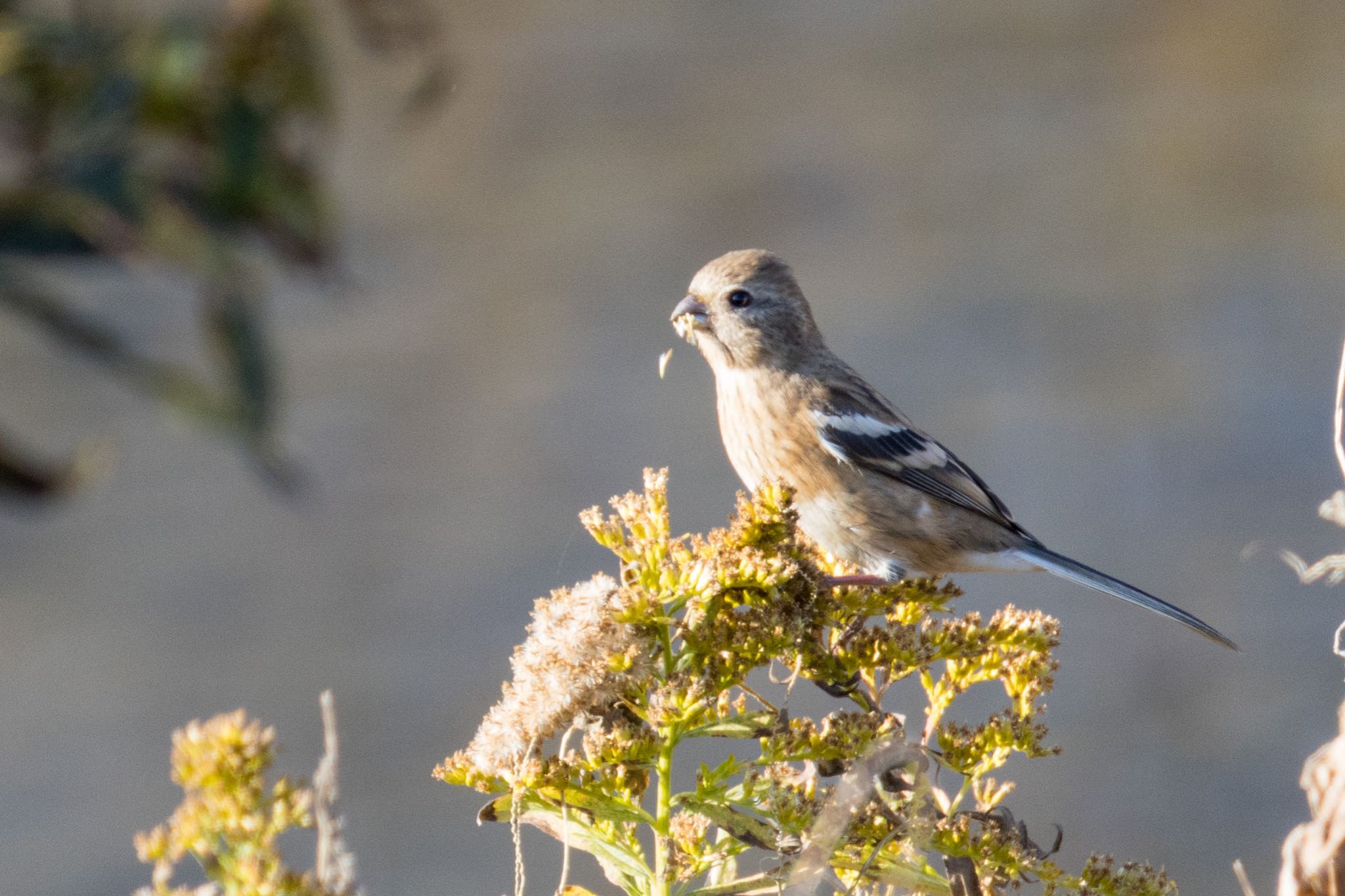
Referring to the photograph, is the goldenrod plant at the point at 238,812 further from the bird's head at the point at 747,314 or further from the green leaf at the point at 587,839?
the bird's head at the point at 747,314

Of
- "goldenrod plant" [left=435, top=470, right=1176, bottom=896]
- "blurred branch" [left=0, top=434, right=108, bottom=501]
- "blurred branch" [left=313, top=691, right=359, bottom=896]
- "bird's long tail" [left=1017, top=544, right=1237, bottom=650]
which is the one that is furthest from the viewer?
"bird's long tail" [left=1017, top=544, right=1237, bottom=650]

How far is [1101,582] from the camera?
2.21 metres

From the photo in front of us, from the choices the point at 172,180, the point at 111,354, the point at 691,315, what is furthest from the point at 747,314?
the point at 111,354

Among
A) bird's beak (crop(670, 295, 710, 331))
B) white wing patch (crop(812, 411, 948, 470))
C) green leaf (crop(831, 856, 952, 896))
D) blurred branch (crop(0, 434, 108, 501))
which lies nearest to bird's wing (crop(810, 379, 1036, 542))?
white wing patch (crop(812, 411, 948, 470))

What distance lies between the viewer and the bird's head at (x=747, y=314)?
223cm

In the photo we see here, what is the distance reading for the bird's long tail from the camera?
205 cm

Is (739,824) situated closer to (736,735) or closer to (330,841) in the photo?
(736,735)

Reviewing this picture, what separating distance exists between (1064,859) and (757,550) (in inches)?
156

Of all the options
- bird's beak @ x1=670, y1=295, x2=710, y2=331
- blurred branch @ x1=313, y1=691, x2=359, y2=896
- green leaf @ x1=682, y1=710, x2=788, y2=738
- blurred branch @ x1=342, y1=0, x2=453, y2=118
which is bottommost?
blurred branch @ x1=313, y1=691, x2=359, y2=896

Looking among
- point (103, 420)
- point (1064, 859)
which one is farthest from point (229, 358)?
point (1064, 859)

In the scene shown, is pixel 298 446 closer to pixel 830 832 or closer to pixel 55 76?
pixel 55 76

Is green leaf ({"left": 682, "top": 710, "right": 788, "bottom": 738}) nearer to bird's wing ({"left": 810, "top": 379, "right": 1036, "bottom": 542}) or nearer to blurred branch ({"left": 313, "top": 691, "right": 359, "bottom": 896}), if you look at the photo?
blurred branch ({"left": 313, "top": 691, "right": 359, "bottom": 896})

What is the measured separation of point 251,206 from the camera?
1227 millimetres

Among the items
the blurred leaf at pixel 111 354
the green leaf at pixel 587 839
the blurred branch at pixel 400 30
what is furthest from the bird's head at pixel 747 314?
the green leaf at pixel 587 839
